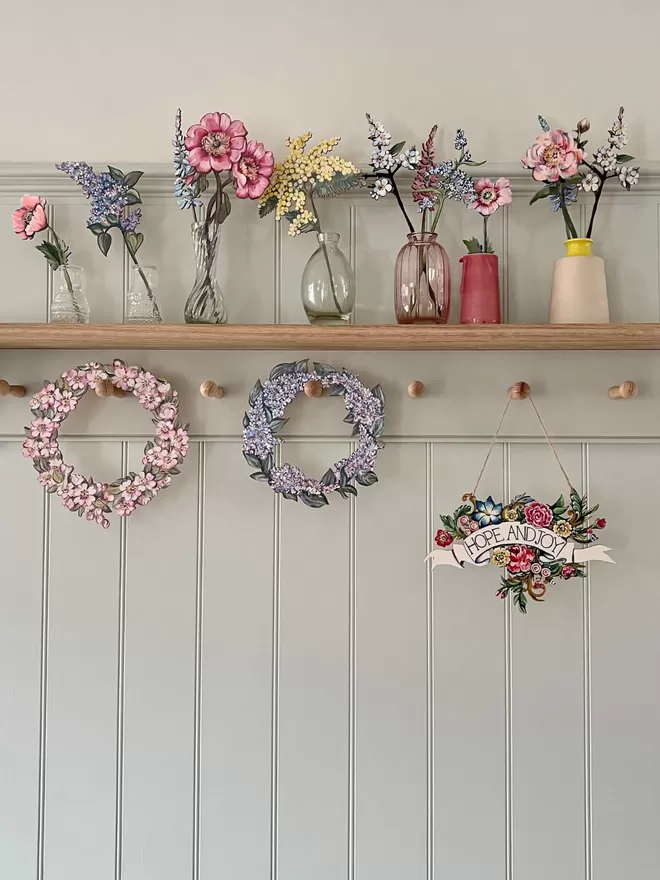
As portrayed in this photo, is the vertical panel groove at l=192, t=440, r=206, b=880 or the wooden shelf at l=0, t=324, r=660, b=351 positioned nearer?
the wooden shelf at l=0, t=324, r=660, b=351

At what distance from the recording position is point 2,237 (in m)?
1.28

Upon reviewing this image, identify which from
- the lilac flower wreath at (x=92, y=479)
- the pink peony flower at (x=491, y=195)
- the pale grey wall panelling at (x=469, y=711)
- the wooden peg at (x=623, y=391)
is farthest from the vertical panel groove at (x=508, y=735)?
the lilac flower wreath at (x=92, y=479)

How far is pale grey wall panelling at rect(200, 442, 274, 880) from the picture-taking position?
1247mm

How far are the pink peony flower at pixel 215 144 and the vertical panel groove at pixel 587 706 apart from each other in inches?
28.9

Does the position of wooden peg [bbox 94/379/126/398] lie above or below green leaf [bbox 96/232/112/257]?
below

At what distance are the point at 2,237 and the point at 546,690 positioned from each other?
118 centimetres

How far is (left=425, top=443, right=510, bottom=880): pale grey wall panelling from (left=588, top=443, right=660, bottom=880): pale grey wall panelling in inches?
6.1

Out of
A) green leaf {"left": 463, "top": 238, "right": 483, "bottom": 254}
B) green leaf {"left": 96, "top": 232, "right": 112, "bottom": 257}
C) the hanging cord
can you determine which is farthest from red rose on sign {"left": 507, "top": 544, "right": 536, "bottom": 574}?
green leaf {"left": 96, "top": 232, "right": 112, "bottom": 257}

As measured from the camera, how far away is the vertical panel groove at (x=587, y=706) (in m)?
1.24

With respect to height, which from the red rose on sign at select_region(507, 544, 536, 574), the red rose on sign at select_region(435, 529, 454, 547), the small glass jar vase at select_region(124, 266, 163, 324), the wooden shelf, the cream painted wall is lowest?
the red rose on sign at select_region(507, 544, 536, 574)

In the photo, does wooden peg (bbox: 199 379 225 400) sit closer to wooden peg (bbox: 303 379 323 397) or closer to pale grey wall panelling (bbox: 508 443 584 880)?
wooden peg (bbox: 303 379 323 397)

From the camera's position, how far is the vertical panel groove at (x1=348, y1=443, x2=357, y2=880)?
125 centimetres

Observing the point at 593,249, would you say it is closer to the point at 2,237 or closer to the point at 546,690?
the point at 546,690

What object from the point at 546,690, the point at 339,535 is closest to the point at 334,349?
the point at 339,535
